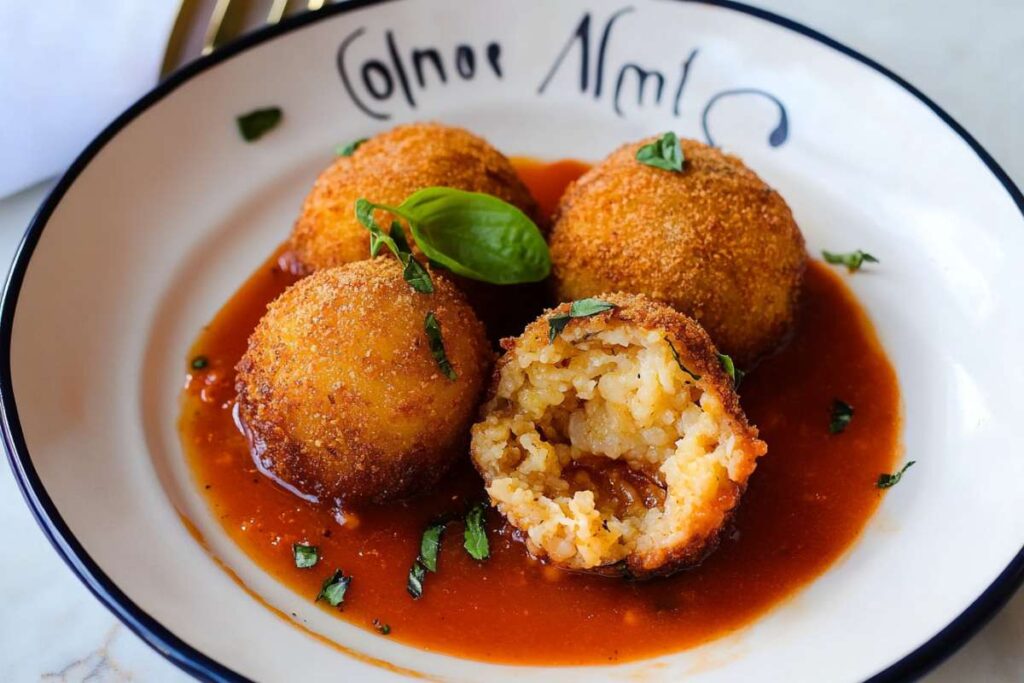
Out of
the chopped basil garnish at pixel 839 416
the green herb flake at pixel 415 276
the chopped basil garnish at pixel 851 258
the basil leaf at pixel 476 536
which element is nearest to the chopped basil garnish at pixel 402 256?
the green herb flake at pixel 415 276

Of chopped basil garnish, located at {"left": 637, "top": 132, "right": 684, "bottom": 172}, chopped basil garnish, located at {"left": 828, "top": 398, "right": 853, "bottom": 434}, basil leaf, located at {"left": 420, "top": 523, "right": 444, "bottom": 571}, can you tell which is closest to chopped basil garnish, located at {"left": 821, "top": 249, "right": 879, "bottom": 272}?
chopped basil garnish, located at {"left": 828, "top": 398, "right": 853, "bottom": 434}

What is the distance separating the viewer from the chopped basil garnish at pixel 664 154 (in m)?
2.61

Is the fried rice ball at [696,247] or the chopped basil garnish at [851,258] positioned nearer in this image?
the fried rice ball at [696,247]

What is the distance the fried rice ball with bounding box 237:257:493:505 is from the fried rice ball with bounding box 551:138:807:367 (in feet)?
1.33

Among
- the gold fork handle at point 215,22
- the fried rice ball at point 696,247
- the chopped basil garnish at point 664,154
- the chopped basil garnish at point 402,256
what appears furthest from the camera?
the gold fork handle at point 215,22

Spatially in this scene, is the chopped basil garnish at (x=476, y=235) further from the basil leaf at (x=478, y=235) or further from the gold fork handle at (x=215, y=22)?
the gold fork handle at (x=215, y=22)

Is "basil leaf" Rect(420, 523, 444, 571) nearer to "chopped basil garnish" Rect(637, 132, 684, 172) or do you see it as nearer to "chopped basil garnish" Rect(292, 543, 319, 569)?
"chopped basil garnish" Rect(292, 543, 319, 569)

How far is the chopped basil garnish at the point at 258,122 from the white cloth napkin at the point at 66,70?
1.14ft

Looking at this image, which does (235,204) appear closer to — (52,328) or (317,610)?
(52,328)

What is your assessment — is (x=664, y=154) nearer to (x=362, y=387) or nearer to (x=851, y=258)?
(x=851, y=258)

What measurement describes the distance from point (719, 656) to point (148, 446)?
55.3 inches

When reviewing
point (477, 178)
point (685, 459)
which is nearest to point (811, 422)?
point (685, 459)

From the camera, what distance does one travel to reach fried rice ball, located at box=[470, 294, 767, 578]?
2086mm

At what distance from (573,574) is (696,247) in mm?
854
